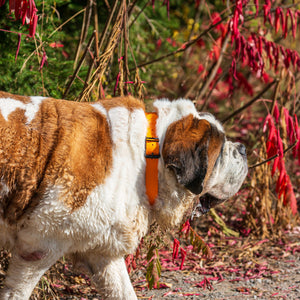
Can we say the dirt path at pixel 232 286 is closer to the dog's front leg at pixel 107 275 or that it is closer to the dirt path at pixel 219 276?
the dirt path at pixel 219 276

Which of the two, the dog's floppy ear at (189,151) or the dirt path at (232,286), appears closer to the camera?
the dog's floppy ear at (189,151)

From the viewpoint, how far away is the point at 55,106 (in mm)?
3176

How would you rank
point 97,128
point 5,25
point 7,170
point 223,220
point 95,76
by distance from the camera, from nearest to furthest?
point 7,170, point 97,128, point 95,76, point 5,25, point 223,220

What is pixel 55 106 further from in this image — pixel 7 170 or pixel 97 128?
pixel 7 170

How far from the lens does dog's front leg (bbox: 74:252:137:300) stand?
11.2 feet

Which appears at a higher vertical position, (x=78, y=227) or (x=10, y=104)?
(x=10, y=104)

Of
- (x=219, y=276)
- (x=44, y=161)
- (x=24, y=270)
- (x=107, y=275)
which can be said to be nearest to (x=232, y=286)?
(x=219, y=276)

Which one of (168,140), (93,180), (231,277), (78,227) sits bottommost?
(231,277)

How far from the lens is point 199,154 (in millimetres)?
3121

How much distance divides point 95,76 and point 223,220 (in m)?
2.93

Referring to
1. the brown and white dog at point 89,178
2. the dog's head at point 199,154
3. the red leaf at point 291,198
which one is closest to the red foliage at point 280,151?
the red leaf at point 291,198

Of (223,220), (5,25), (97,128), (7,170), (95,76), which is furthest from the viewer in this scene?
(223,220)

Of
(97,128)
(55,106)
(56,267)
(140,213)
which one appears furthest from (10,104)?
(56,267)

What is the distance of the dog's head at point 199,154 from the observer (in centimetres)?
309
